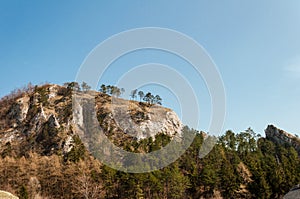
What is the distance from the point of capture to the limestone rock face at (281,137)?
84669 millimetres

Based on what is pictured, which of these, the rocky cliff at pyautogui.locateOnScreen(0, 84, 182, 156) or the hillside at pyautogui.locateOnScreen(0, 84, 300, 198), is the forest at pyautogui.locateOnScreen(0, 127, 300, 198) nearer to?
the hillside at pyautogui.locateOnScreen(0, 84, 300, 198)

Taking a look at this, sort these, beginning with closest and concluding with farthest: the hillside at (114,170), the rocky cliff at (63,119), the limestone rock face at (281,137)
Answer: the hillside at (114,170) < the rocky cliff at (63,119) < the limestone rock face at (281,137)

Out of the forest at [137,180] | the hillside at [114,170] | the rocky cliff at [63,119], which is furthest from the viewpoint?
the rocky cliff at [63,119]

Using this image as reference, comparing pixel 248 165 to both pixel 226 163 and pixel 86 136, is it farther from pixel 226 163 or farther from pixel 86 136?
pixel 86 136

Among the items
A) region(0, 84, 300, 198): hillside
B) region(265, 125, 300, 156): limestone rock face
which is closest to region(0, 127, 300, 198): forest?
region(0, 84, 300, 198): hillside

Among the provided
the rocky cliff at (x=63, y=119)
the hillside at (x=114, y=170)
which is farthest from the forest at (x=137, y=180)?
the rocky cliff at (x=63, y=119)

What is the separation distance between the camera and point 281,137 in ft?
286

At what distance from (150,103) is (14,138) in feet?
140

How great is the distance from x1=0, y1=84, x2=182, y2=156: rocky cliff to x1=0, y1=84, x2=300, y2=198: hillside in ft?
0.92

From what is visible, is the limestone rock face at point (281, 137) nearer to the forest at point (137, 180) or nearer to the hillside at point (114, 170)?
the hillside at point (114, 170)

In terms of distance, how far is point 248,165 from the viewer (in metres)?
47.2

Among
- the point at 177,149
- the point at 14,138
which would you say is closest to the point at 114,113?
the point at 14,138

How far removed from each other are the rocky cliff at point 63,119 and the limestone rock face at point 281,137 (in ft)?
99.5

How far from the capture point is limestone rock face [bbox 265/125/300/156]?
84669 mm
